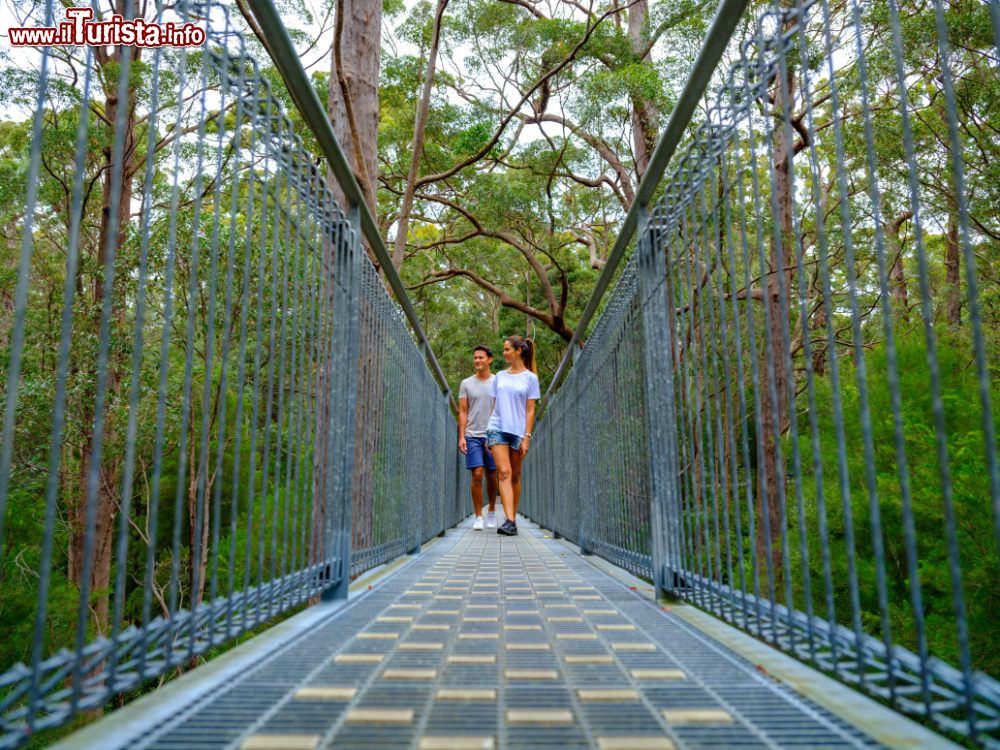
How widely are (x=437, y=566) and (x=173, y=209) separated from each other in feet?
9.39

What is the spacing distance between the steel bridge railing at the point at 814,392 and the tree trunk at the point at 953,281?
0.07m

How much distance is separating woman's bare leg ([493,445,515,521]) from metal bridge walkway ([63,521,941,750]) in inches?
130

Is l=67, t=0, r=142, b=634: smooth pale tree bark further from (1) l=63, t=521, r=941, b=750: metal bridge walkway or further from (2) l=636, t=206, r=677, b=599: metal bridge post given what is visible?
(1) l=63, t=521, r=941, b=750: metal bridge walkway

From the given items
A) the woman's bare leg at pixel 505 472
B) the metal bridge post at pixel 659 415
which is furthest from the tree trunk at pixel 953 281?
the metal bridge post at pixel 659 415

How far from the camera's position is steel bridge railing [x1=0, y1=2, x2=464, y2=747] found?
1227mm

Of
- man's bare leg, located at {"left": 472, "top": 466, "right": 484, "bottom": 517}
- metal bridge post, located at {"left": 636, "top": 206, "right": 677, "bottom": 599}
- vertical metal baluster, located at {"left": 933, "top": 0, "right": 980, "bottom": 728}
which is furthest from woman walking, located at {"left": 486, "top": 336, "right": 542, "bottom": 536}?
vertical metal baluster, located at {"left": 933, "top": 0, "right": 980, "bottom": 728}

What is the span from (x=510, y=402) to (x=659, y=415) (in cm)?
303

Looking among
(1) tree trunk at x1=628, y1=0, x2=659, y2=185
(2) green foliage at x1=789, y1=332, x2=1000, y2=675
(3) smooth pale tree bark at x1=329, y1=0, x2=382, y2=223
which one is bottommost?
(2) green foliage at x1=789, y1=332, x2=1000, y2=675

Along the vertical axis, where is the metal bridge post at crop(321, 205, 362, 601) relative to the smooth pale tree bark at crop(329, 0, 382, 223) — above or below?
below

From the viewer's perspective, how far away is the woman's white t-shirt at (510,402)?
5.70 meters

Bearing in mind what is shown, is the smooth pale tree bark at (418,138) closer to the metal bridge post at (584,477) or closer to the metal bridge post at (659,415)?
the metal bridge post at (584,477)

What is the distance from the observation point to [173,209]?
4.30 ft

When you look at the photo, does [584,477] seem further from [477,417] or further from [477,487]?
[477,487]

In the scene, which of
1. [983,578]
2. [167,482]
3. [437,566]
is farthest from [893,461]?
[167,482]
